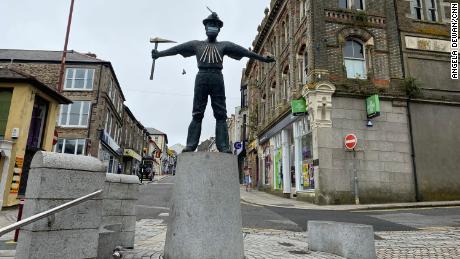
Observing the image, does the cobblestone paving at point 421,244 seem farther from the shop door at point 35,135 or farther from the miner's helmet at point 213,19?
the shop door at point 35,135

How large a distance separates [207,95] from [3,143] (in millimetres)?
12291

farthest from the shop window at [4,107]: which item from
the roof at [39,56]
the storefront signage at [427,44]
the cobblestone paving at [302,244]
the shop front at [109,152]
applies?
the storefront signage at [427,44]

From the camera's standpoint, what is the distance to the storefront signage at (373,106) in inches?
623

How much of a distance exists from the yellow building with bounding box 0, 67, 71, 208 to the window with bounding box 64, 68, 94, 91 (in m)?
12.5

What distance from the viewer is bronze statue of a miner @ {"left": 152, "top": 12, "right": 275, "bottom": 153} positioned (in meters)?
5.46

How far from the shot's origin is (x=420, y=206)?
1457cm

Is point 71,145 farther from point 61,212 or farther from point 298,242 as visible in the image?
point 61,212

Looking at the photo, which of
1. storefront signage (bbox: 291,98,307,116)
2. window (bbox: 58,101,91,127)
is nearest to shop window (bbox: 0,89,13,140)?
window (bbox: 58,101,91,127)

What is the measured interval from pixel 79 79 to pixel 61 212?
89.5 ft

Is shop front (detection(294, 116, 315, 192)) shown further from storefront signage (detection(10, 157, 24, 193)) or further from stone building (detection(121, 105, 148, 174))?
stone building (detection(121, 105, 148, 174))

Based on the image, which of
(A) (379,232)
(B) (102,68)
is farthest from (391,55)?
(B) (102,68)

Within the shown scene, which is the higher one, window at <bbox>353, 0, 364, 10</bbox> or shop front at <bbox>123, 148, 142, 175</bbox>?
window at <bbox>353, 0, 364, 10</bbox>

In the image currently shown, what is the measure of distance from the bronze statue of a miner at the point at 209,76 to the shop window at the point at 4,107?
1221 centimetres

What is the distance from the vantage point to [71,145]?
2655cm
